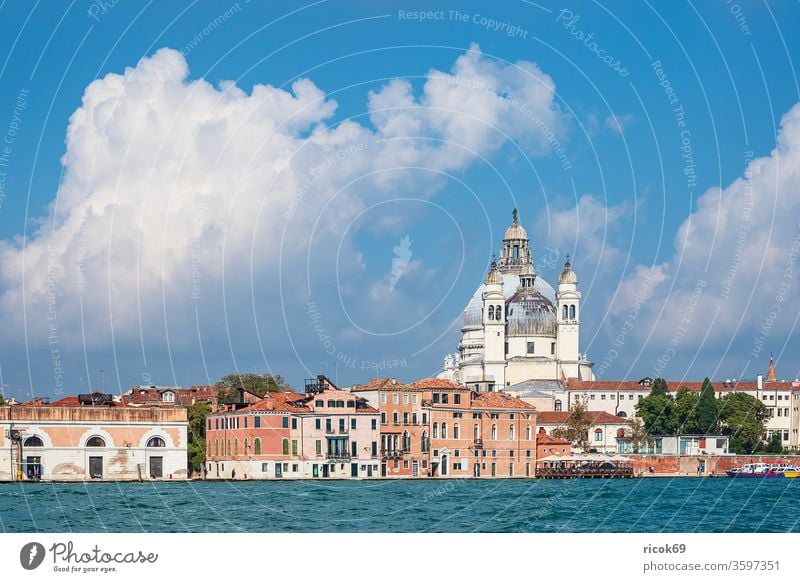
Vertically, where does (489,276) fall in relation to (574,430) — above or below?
above

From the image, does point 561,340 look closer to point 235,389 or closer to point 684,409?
point 684,409

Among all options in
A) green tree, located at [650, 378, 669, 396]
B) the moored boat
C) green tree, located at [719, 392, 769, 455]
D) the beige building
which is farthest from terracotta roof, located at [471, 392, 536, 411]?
green tree, located at [650, 378, 669, 396]

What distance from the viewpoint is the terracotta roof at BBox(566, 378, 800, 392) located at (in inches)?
4943

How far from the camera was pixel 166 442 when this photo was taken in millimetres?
82875

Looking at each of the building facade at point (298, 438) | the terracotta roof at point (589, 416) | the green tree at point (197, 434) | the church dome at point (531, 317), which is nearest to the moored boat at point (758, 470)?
the terracotta roof at point (589, 416)

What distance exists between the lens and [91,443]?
8144 centimetres

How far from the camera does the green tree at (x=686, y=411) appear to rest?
112 meters

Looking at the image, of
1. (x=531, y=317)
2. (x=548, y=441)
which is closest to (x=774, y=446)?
(x=531, y=317)

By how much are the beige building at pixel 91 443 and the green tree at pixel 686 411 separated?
4040 cm

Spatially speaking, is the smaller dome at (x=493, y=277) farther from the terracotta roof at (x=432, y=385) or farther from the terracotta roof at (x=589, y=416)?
the terracotta roof at (x=432, y=385)

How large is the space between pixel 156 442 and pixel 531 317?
174 ft
